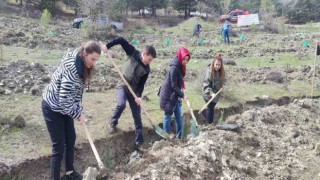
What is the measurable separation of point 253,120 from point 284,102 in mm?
2780

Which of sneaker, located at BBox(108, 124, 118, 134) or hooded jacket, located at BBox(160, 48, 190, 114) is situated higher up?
hooded jacket, located at BBox(160, 48, 190, 114)

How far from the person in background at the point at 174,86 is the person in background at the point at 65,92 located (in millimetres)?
1704

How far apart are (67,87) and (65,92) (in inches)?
2.1

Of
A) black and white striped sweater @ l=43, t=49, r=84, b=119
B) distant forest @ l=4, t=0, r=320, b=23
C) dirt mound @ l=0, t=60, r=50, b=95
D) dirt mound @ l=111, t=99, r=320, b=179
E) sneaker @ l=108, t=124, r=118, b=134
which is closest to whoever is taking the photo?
black and white striped sweater @ l=43, t=49, r=84, b=119

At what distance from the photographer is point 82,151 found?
203 inches

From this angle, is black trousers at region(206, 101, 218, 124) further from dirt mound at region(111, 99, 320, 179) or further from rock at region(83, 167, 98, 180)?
rock at region(83, 167, 98, 180)

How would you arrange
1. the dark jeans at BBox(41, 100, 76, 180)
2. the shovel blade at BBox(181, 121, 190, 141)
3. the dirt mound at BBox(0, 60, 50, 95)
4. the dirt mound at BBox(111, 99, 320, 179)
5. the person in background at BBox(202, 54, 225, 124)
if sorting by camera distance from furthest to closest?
the dirt mound at BBox(0, 60, 50, 95)
the person in background at BBox(202, 54, 225, 124)
the shovel blade at BBox(181, 121, 190, 141)
the dirt mound at BBox(111, 99, 320, 179)
the dark jeans at BBox(41, 100, 76, 180)

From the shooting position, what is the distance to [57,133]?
376 centimetres

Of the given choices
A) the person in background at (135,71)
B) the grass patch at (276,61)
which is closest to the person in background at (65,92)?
the person in background at (135,71)

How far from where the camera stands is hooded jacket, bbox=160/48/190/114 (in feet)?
16.9

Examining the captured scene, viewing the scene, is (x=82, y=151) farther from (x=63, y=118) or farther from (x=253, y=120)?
(x=253, y=120)

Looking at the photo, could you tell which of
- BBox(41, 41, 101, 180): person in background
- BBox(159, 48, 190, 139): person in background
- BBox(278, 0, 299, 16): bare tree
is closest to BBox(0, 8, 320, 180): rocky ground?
BBox(159, 48, 190, 139): person in background

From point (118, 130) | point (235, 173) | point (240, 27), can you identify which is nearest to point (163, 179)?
point (235, 173)

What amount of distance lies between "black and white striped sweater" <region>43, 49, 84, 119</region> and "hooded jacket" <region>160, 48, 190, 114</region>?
1762 mm
